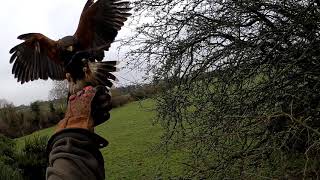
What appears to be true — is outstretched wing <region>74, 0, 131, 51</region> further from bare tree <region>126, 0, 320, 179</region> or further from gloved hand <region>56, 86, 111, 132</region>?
bare tree <region>126, 0, 320, 179</region>

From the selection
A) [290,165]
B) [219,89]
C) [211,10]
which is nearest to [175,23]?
[211,10]

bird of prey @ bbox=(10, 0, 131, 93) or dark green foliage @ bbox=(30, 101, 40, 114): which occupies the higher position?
bird of prey @ bbox=(10, 0, 131, 93)

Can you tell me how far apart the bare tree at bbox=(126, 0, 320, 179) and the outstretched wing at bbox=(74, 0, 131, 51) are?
264cm

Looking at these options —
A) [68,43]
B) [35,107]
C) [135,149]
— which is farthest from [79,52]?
[35,107]

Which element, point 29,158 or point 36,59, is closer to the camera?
point 36,59

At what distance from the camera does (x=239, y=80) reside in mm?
7633

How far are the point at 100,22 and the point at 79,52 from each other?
0.30m

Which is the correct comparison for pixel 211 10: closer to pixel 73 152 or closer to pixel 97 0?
pixel 97 0

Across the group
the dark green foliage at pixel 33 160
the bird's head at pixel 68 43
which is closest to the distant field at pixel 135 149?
the dark green foliage at pixel 33 160

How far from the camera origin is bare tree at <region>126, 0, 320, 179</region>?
21.7 ft

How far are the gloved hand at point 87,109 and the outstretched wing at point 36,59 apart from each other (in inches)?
A: 19.5

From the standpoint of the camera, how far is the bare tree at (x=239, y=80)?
6613mm

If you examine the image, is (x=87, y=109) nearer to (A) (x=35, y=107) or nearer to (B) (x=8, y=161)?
(B) (x=8, y=161)

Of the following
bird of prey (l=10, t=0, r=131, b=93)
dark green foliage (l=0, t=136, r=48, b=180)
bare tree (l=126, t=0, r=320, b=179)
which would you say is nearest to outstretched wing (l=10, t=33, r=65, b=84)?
bird of prey (l=10, t=0, r=131, b=93)
